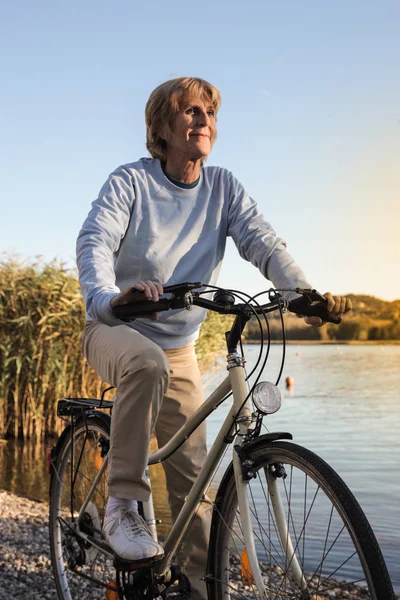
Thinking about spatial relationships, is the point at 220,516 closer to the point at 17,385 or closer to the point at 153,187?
the point at 153,187

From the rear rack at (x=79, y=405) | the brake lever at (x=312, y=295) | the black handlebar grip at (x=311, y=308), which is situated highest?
the brake lever at (x=312, y=295)

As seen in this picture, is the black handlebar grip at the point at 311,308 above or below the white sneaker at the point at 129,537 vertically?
above

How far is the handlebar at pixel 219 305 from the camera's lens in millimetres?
2258

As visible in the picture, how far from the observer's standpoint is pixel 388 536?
20.2 feet

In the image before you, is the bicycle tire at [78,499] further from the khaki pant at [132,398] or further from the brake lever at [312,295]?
the brake lever at [312,295]

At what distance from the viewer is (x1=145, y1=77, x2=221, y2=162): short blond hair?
9.77 feet

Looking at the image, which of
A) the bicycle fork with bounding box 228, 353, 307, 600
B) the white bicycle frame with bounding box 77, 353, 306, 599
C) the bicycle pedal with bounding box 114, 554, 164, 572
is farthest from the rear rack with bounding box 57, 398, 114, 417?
the bicycle fork with bounding box 228, 353, 307, 600

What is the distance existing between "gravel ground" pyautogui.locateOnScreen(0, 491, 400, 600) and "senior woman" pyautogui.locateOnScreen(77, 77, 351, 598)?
0.49 m

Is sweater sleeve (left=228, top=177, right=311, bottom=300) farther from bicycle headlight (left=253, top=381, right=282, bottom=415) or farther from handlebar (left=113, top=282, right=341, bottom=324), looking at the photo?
bicycle headlight (left=253, top=381, right=282, bottom=415)

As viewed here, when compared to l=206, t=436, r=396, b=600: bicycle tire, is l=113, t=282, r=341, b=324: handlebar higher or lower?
higher

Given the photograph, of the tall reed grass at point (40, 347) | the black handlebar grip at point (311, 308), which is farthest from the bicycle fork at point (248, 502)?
the tall reed grass at point (40, 347)

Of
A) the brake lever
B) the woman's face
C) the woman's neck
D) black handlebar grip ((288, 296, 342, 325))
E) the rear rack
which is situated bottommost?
the rear rack

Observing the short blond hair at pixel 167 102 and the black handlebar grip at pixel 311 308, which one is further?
the short blond hair at pixel 167 102

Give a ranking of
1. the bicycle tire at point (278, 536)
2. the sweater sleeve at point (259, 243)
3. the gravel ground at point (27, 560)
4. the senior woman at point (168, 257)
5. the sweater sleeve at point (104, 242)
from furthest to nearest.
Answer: the gravel ground at point (27, 560)
the sweater sleeve at point (259, 243)
the senior woman at point (168, 257)
the sweater sleeve at point (104, 242)
the bicycle tire at point (278, 536)
